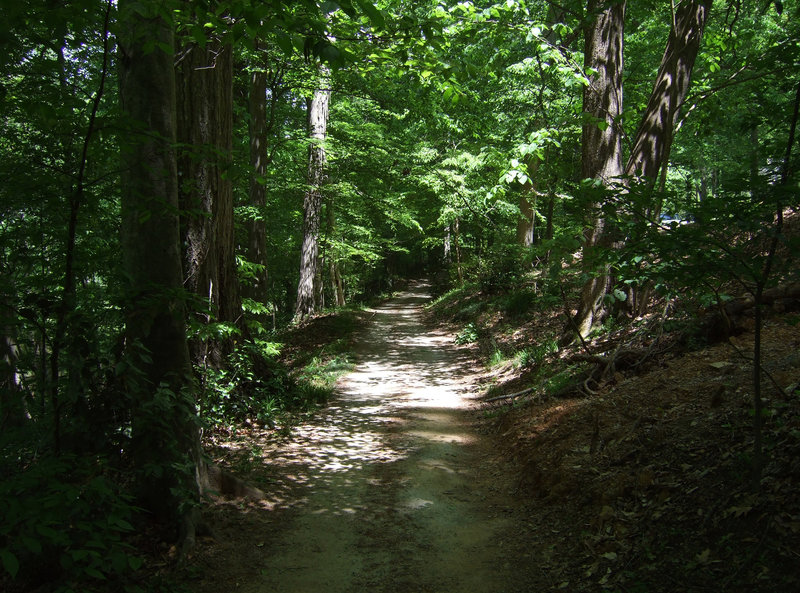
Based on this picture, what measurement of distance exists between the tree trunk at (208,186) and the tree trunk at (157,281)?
75.0 inches

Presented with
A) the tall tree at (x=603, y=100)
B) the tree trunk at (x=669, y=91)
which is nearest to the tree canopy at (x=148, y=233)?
the tall tree at (x=603, y=100)

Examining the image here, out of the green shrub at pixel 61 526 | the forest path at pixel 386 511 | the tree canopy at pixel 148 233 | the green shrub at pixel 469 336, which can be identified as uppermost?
the tree canopy at pixel 148 233

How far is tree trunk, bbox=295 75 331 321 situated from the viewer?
13625 millimetres

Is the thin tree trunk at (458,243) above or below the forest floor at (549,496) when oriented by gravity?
above

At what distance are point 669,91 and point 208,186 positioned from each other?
23.7ft

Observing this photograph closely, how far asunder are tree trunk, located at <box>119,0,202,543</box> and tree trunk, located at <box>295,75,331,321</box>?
355 inches

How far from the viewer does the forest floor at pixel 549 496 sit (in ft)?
9.91

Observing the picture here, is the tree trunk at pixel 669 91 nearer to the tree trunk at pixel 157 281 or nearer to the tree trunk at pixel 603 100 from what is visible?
the tree trunk at pixel 603 100

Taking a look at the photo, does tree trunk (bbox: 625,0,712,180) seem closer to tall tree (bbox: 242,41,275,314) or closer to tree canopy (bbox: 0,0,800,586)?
tree canopy (bbox: 0,0,800,586)

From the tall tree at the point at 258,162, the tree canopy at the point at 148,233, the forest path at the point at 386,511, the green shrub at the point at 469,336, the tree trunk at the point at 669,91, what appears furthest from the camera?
the green shrub at the point at 469,336

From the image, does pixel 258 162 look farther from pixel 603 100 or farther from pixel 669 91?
pixel 669 91

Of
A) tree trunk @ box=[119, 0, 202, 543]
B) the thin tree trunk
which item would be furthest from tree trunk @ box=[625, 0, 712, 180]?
the thin tree trunk

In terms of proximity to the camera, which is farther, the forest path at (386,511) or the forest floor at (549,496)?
the forest path at (386,511)

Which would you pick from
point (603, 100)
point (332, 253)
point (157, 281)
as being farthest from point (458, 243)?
point (157, 281)
